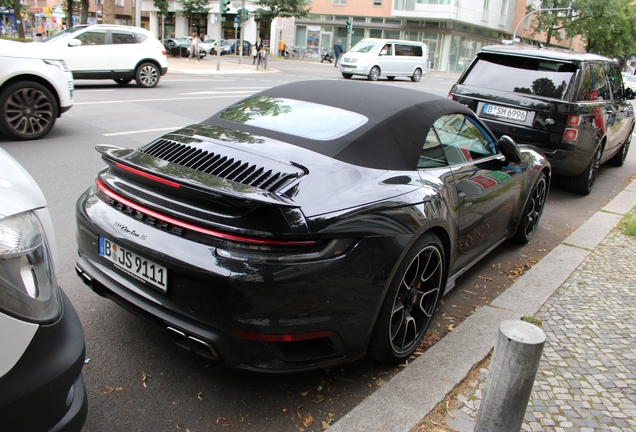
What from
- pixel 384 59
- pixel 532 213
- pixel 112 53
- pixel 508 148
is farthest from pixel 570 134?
pixel 384 59

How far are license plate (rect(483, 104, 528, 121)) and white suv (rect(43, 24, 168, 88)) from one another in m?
11.4

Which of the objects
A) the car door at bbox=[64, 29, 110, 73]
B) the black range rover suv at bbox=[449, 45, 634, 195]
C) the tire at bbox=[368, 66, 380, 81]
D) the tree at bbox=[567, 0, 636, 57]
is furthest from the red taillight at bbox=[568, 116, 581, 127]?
the tree at bbox=[567, 0, 636, 57]

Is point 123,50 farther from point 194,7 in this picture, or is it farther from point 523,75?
point 194,7

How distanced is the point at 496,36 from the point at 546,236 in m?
65.0

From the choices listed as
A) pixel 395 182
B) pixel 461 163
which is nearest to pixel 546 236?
pixel 461 163

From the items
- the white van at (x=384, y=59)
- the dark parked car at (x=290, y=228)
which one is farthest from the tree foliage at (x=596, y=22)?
the dark parked car at (x=290, y=228)

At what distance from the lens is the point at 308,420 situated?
265 centimetres

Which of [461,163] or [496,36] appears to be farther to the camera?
[496,36]

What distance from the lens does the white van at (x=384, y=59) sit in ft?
90.8

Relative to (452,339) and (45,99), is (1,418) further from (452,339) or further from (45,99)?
(45,99)

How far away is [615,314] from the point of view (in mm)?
3965

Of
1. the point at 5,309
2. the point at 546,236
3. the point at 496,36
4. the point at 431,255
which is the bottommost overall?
the point at 546,236

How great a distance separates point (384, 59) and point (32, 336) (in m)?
28.4

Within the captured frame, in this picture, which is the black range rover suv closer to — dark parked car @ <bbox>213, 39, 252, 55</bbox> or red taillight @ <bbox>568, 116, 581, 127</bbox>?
red taillight @ <bbox>568, 116, 581, 127</bbox>
